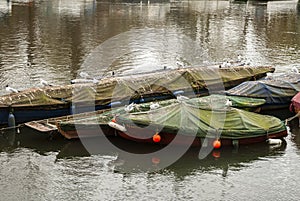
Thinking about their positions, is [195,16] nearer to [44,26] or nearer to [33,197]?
Answer: [44,26]

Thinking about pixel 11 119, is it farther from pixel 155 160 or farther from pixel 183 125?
pixel 183 125

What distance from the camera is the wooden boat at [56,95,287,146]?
2430 centimetres

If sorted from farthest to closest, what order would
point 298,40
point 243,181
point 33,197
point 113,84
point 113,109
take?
point 298,40 < point 113,84 < point 113,109 < point 243,181 < point 33,197

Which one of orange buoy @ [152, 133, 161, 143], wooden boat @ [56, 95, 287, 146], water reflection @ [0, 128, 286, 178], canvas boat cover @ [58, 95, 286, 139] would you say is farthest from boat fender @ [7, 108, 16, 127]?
orange buoy @ [152, 133, 161, 143]

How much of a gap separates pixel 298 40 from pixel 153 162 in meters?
41.1

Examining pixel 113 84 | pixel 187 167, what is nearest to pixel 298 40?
pixel 113 84

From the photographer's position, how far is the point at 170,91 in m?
30.6

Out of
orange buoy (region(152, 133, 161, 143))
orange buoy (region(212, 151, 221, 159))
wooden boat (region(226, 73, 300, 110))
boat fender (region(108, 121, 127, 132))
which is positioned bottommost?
orange buoy (region(212, 151, 221, 159))

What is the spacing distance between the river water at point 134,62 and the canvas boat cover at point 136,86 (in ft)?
7.15

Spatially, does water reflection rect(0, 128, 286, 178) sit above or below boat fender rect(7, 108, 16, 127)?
below

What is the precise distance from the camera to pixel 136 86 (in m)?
29.8

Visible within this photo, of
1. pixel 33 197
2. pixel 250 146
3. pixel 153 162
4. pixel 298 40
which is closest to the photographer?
pixel 33 197

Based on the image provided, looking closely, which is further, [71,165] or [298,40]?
[298,40]

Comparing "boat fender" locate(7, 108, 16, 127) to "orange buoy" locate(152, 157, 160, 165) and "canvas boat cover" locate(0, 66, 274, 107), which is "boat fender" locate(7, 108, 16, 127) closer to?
"canvas boat cover" locate(0, 66, 274, 107)
